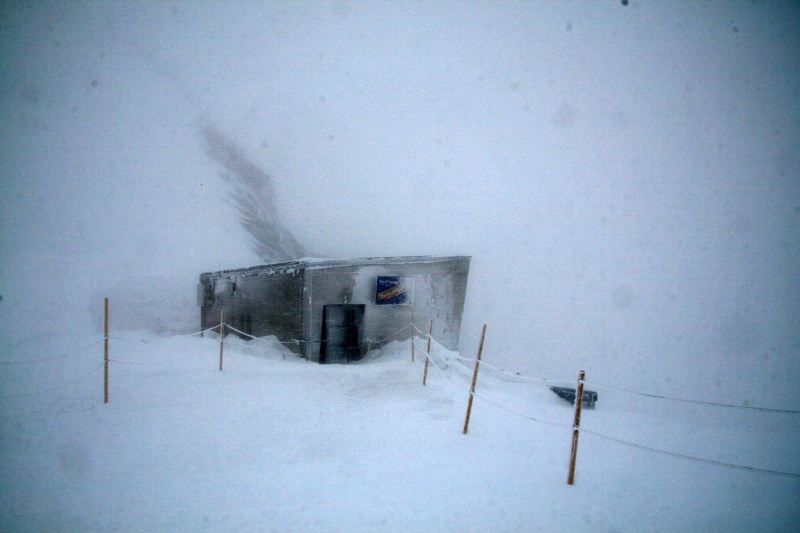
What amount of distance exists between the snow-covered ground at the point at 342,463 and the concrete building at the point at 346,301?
2890 mm

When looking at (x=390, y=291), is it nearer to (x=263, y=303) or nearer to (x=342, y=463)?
(x=263, y=303)

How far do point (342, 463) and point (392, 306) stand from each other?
8.37m

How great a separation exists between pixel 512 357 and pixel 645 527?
23.3m

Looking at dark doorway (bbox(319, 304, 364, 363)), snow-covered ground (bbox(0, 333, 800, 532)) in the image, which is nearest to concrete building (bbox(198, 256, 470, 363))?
dark doorway (bbox(319, 304, 364, 363))

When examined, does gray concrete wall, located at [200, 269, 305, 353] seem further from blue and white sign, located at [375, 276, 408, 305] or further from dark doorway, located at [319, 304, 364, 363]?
blue and white sign, located at [375, 276, 408, 305]

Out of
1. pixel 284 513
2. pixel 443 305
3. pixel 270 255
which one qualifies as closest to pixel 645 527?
pixel 284 513

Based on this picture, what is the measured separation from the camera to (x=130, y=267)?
105ft

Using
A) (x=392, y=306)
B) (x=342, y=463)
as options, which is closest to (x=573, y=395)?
(x=392, y=306)

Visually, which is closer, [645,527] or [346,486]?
[645,527]

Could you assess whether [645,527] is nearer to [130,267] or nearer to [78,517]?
[78,517]

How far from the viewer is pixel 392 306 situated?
1338 cm

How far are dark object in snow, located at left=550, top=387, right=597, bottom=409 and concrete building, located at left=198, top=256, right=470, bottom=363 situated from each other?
4.26 metres

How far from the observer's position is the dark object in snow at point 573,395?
11172mm

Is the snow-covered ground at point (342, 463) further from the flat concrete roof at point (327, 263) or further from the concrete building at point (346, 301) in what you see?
the flat concrete roof at point (327, 263)
